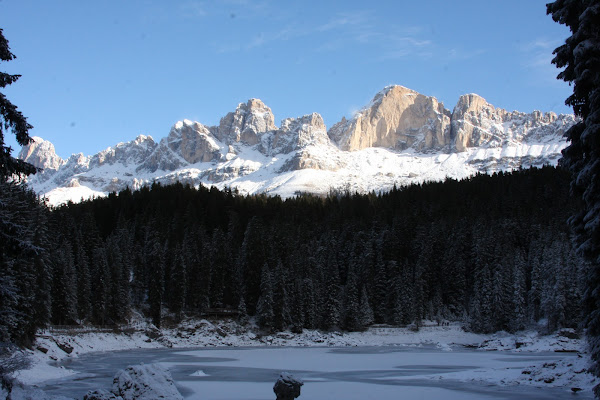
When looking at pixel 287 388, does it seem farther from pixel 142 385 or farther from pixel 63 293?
pixel 63 293

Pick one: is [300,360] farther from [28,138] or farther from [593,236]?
[28,138]

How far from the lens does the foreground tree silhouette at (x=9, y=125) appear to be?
1509cm

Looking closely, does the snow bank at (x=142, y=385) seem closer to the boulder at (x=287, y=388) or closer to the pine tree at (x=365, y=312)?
the boulder at (x=287, y=388)

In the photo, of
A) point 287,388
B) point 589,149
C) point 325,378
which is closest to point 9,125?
point 287,388

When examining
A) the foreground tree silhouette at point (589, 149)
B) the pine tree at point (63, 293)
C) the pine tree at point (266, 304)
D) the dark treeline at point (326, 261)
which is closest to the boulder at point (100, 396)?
the foreground tree silhouette at point (589, 149)

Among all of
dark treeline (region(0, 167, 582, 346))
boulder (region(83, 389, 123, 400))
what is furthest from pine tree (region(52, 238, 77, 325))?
boulder (region(83, 389, 123, 400))

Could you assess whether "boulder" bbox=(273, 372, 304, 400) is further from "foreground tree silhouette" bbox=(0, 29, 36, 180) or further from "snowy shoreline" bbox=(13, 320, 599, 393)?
"snowy shoreline" bbox=(13, 320, 599, 393)

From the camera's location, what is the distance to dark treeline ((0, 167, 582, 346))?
80062 mm

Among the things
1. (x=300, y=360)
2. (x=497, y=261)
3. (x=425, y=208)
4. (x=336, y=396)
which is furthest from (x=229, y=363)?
(x=425, y=208)

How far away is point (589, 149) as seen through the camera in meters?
19.4

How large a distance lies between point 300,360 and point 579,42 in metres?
40.3

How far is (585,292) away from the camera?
62.7 feet

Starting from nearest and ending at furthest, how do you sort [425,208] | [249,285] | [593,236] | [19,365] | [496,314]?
[19,365], [593,236], [496,314], [249,285], [425,208]

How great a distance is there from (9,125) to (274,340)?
70334mm
